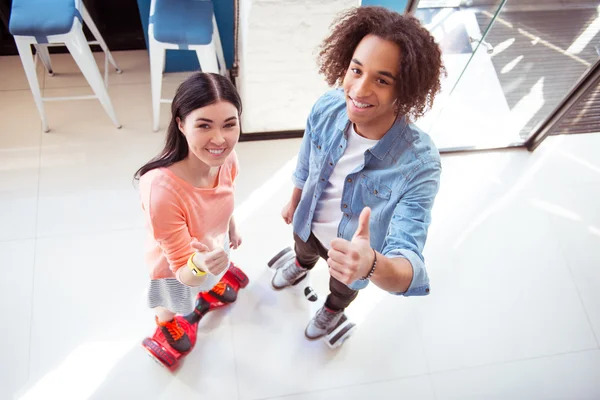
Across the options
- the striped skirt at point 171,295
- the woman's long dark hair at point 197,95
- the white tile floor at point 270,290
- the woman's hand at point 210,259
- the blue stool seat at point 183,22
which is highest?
the woman's long dark hair at point 197,95

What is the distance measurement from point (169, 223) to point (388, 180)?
680 mm

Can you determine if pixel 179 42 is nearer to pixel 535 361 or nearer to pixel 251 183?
pixel 251 183

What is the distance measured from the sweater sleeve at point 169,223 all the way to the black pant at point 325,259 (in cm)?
63

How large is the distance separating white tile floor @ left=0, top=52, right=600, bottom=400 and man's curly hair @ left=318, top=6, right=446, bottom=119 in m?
1.34

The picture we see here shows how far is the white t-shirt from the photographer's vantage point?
147cm

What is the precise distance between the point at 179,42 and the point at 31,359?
5.37 feet

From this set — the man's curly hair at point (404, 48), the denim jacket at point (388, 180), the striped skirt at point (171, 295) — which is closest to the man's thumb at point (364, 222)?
the denim jacket at point (388, 180)

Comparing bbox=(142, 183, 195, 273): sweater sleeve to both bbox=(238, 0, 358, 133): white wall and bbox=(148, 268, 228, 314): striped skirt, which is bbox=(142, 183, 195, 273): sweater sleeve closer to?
bbox=(148, 268, 228, 314): striped skirt

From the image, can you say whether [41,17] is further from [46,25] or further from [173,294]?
[173,294]

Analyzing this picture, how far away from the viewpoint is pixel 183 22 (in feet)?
7.28

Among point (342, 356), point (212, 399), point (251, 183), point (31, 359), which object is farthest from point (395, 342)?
point (31, 359)

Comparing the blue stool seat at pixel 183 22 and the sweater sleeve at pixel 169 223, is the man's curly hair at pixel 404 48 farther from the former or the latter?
the blue stool seat at pixel 183 22

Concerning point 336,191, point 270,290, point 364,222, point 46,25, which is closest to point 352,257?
point 364,222

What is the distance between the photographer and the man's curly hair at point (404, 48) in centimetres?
120
